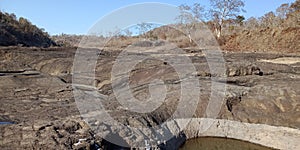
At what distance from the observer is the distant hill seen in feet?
64.9

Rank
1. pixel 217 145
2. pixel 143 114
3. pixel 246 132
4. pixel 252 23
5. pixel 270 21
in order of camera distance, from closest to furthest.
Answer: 1. pixel 143 114
2. pixel 217 145
3. pixel 246 132
4. pixel 270 21
5. pixel 252 23

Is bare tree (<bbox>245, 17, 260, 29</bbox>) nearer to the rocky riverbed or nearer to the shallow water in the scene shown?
the rocky riverbed

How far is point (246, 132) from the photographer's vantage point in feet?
20.8

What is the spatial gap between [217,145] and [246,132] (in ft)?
2.43

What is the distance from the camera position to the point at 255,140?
20.5 ft

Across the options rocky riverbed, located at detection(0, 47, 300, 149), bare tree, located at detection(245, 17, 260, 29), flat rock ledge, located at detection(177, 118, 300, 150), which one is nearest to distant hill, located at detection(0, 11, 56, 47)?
rocky riverbed, located at detection(0, 47, 300, 149)

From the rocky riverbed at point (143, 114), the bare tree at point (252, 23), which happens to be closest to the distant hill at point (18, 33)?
the rocky riverbed at point (143, 114)

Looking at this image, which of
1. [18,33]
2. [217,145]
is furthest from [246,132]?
[18,33]

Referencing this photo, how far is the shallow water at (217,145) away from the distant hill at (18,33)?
1668 cm

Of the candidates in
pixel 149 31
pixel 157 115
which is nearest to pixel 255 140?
pixel 157 115

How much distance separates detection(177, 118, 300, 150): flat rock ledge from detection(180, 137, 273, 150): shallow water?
0.32ft

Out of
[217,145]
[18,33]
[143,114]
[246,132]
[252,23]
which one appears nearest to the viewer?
[143,114]

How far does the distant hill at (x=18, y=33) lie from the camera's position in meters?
19.8

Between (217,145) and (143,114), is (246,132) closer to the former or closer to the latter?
(217,145)
